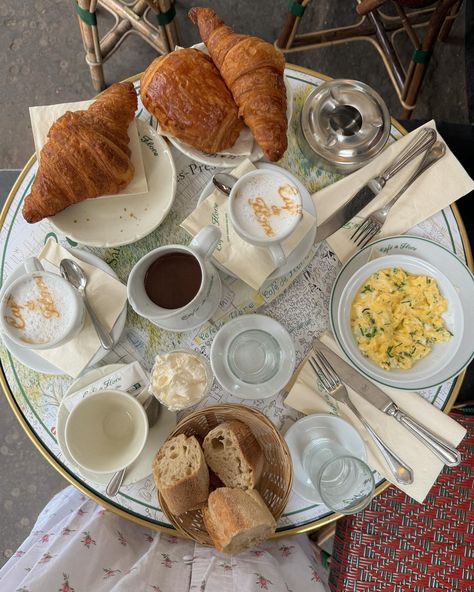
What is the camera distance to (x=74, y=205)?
1.04 meters

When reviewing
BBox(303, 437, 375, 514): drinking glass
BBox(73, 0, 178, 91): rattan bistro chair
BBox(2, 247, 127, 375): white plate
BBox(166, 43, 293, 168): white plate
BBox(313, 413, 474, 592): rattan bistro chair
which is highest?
BBox(73, 0, 178, 91): rattan bistro chair

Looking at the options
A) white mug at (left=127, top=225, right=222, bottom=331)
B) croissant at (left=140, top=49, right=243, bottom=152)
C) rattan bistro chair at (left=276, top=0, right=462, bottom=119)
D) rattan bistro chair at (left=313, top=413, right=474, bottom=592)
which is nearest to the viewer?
white mug at (left=127, top=225, right=222, bottom=331)

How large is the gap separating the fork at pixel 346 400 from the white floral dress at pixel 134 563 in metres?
0.31

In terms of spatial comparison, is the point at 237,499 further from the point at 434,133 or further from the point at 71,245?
the point at 434,133

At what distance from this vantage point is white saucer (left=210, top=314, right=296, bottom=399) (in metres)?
1.00

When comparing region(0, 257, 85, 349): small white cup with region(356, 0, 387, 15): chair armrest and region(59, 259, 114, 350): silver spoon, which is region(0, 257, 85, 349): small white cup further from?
region(356, 0, 387, 15): chair armrest

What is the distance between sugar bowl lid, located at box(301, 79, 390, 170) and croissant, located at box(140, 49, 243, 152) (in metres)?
0.16

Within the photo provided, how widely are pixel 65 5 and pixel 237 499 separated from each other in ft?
6.14

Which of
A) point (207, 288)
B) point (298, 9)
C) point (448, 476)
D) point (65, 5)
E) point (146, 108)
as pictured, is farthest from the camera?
point (65, 5)

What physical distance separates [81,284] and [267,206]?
395 mm

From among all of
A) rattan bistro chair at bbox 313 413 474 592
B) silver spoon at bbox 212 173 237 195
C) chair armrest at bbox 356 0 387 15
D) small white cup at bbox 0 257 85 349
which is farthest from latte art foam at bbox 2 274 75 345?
chair armrest at bbox 356 0 387 15

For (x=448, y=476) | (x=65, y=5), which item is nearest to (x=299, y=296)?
(x=448, y=476)

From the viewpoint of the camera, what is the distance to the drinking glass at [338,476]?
967mm

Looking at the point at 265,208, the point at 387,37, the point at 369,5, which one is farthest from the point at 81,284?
the point at 387,37
